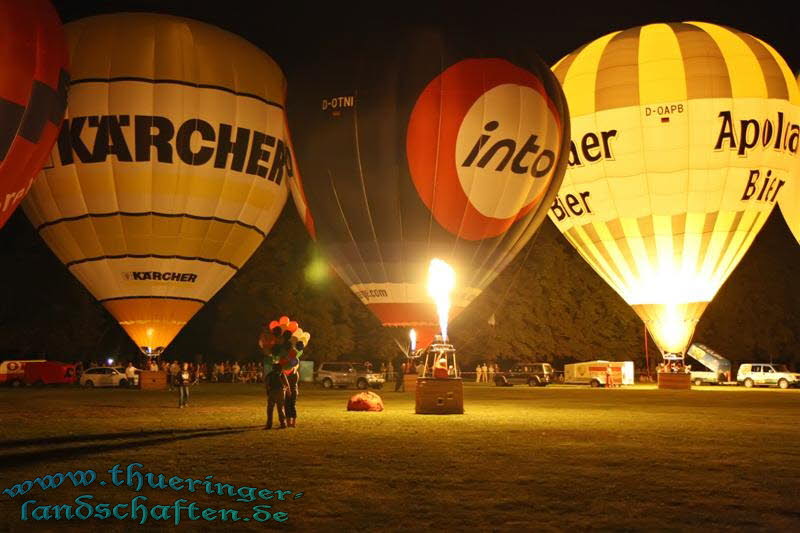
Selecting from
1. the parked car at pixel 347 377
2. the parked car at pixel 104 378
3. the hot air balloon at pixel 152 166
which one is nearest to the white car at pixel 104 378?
the parked car at pixel 104 378

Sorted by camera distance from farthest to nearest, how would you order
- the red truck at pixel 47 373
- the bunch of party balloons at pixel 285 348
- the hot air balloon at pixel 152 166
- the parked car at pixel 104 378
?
the red truck at pixel 47 373, the parked car at pixel 104 378, the hot air balloon at pixel 152 166, the bunch of party balloons at pixel 285 348

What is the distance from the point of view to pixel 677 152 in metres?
28.4

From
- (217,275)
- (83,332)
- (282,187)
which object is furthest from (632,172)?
(83,332)

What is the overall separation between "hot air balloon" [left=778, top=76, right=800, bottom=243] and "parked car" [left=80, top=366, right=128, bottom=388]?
27951 millimetres

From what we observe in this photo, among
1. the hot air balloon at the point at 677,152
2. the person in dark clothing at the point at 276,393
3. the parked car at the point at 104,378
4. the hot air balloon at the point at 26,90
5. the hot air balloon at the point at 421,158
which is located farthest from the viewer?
the parked car at the point at 104,378

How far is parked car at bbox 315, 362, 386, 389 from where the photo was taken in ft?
117

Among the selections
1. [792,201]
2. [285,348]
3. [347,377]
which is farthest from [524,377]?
[285,348]

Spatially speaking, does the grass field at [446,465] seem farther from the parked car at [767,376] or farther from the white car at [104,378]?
the parked car at [767,376]

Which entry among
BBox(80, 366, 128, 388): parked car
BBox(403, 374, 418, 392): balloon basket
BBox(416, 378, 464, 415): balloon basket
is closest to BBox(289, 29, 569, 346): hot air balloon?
BBox(416, 378, 464, 415): balloon basket

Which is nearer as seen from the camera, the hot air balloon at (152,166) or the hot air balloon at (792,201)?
the hot air balloon at (152,166)

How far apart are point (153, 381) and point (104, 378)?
6.62 meters

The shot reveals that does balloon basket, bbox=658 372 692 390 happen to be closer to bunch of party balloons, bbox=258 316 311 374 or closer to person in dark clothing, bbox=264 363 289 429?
bunch of party balloons, bbox=258 316 311 374

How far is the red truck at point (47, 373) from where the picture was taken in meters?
41.6

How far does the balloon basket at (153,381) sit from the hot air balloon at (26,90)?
1533 cm
